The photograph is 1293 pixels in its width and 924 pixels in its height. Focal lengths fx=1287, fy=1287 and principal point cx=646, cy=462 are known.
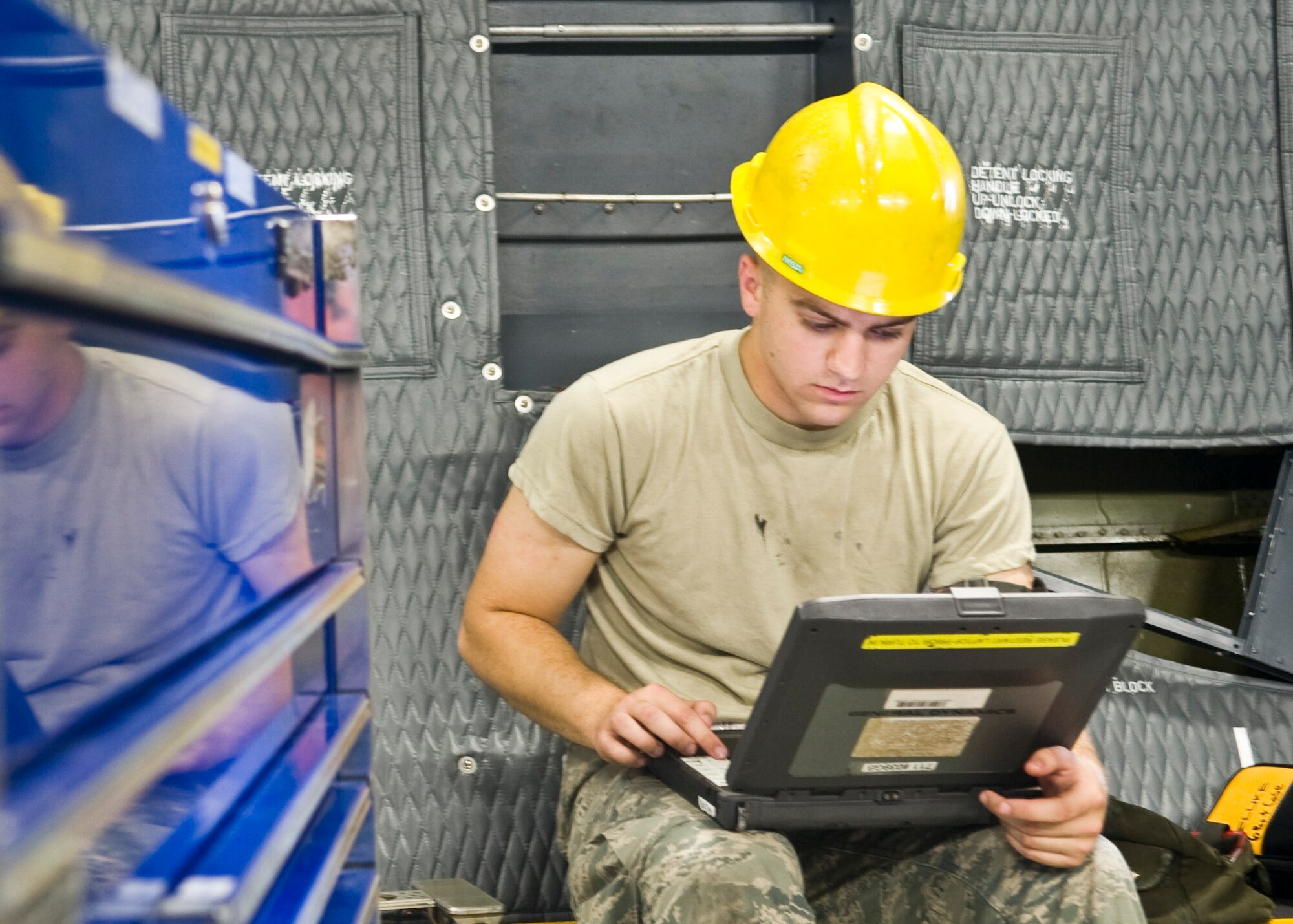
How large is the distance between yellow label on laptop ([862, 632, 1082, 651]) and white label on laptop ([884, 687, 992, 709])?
0.26ft

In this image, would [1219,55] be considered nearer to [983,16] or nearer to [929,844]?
[983,16]

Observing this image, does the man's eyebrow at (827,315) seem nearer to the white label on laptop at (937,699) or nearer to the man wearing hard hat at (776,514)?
the man wearing hard hat at (776,514)

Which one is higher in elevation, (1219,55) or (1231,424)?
(1219,55)

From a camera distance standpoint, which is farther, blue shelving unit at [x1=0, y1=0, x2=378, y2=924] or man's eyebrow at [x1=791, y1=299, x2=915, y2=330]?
man's eyebrow at [x1=791, y1=299, x2=915, y2=330]

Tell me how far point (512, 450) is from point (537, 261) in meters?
0.49

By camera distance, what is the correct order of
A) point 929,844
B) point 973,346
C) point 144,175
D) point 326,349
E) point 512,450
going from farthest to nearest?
point 973,346 → point 512,450 → point 929,844 → point 326,349 → point 144,175

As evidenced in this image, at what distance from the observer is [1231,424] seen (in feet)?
8.87

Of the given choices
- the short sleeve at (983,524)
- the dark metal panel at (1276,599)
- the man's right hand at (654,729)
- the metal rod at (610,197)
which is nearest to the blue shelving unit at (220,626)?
the man's right hand at (654,729)

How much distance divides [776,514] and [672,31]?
127 centimetres

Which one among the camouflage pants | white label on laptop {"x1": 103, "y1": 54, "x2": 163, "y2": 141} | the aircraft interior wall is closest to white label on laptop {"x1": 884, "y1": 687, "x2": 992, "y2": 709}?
the camouflage pants

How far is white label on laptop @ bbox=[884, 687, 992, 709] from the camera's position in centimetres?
142

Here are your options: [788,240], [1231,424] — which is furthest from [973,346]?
[788,240]

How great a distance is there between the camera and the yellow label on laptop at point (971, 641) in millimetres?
1342

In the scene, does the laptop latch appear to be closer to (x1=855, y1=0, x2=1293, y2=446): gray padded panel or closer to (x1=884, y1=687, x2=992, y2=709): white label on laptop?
(x1=884, y1=687, x2=992, y2=709): white label on laptop
